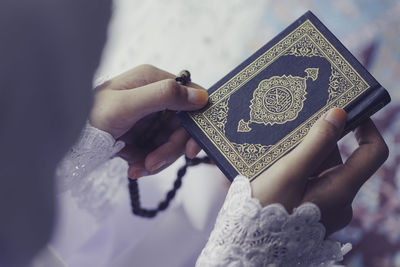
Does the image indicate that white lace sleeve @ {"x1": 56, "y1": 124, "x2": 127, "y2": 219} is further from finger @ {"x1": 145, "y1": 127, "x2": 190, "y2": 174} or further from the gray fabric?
the gray fabric

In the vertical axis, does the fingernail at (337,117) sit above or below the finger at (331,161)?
above

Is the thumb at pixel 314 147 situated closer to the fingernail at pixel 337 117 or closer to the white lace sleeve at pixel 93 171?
the fingernail at pixel 337 117

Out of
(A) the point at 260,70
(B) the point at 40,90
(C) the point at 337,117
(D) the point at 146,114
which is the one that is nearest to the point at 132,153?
(D) the point at 146,114

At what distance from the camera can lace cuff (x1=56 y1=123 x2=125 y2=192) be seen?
0.70m

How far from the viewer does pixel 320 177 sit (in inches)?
24.3

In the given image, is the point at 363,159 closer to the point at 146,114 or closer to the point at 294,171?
the point at 294,171

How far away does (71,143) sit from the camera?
36cm

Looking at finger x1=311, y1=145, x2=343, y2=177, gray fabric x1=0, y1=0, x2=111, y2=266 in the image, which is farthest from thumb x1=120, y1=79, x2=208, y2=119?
gray fabric x1=0, y1=0, x2=111, y2=266

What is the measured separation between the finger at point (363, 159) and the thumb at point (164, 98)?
0.24 m

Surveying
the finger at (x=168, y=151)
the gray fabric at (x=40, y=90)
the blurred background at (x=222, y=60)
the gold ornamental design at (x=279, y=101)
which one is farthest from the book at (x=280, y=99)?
the gray fabric at (x=40, y=90)

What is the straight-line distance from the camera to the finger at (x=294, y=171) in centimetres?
57

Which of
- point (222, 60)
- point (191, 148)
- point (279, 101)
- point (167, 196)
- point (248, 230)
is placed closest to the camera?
point (248, 230)

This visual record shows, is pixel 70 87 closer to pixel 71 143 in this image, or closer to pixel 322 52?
pixel 71 143

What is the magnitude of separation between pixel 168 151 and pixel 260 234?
0.96 feet
